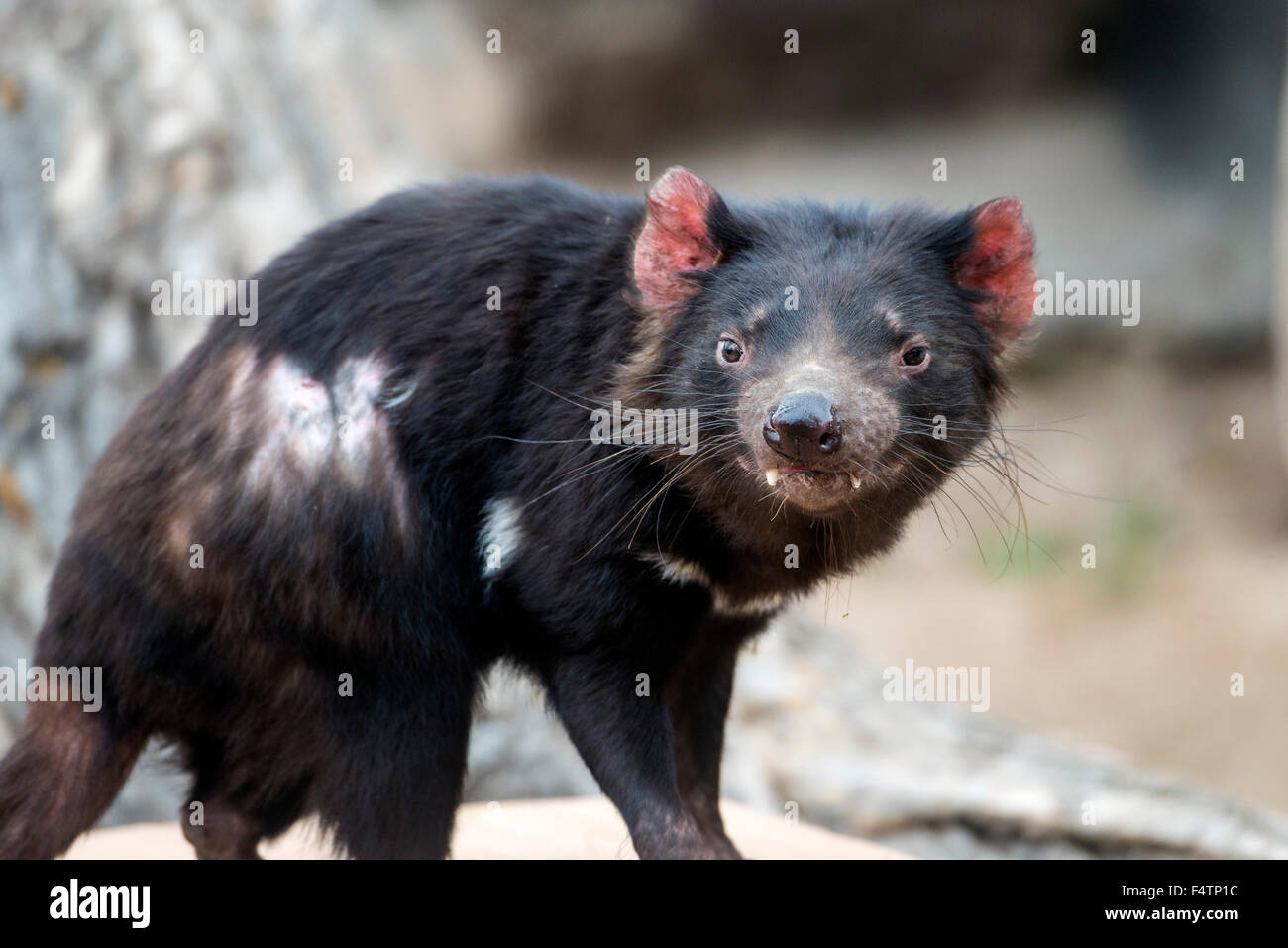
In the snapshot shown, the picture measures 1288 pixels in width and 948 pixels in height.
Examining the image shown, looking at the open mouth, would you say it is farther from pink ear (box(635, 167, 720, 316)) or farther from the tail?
the tail

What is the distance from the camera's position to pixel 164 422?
4234 millimetres

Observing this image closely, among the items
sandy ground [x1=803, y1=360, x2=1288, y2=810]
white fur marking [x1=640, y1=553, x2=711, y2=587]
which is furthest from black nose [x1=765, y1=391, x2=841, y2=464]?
sandy ground [x1=803, y1=360, x2=1288, y2=810]

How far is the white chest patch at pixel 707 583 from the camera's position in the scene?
13.0 feet

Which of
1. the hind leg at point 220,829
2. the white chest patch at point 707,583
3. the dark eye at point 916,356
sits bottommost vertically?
the hind leg at point 220,829

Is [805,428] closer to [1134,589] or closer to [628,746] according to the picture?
[628,746]

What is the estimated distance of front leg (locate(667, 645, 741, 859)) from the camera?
4.48 m

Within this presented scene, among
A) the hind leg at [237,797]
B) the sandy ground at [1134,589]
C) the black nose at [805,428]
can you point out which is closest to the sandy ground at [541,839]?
the hind leg at [237,797]

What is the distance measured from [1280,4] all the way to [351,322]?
10.8m

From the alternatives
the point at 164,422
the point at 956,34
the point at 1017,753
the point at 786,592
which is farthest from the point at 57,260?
the point at 956,34

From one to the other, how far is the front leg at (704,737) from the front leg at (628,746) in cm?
55

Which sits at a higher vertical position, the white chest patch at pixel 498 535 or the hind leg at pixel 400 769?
the white chest patch at pixel 498 535

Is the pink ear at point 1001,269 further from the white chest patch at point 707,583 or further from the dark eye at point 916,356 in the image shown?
the white chest patch at point 707,583

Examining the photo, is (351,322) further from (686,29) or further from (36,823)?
(686,29)
